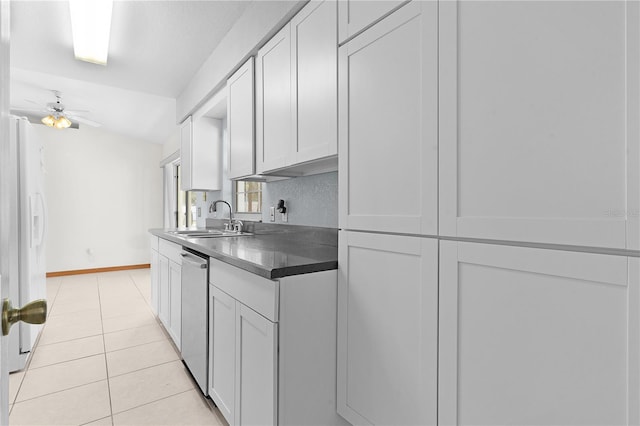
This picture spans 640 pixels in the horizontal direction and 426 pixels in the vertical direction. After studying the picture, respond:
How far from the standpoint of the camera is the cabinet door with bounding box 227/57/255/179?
231 cm

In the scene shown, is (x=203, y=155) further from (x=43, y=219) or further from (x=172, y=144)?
(x=172, y=144)

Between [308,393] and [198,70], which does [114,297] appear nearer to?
[198,70]

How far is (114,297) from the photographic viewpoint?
4.18m

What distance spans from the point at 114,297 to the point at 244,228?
2457mm

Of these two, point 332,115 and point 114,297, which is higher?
point 332,115

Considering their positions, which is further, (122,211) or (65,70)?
(122,211)

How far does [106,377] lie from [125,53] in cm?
263

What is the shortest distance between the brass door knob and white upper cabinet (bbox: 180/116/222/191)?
10.0ft

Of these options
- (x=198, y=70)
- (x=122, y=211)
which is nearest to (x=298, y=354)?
(x=198, y=70)

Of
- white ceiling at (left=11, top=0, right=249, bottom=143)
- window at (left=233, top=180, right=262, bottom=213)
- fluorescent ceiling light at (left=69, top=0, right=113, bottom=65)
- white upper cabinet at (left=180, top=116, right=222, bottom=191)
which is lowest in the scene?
window at (left=233, top=180, right=262, bottom=213)

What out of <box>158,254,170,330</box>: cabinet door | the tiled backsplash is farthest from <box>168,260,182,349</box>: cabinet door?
the tiled backsplash

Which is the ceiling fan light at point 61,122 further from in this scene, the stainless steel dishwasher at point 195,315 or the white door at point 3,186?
the white door at point 3,186

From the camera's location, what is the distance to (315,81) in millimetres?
1627

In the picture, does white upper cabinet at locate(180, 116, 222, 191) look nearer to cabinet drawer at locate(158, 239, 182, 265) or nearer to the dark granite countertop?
cabinet drawer at locate(158, 239, 182, 265)
